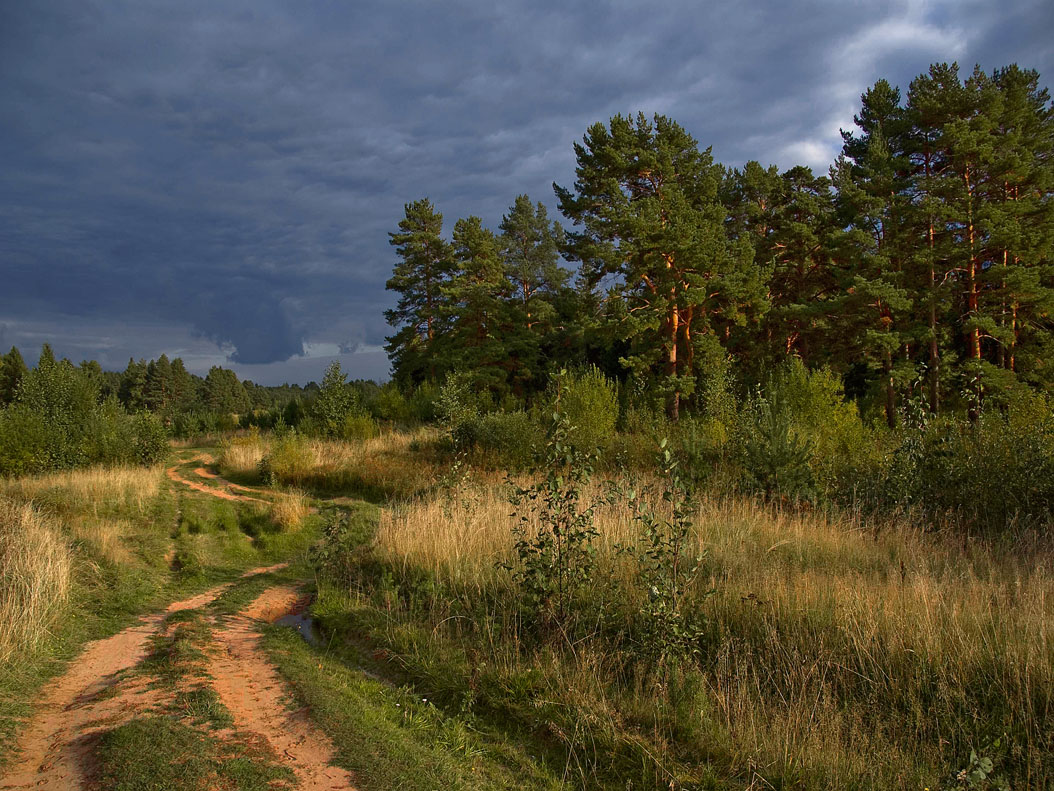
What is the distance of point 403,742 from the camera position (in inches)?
151

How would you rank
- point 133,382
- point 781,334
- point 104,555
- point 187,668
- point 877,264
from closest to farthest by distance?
point 187,668, point 104,555, point 877,264, point 781,334, point 133,382

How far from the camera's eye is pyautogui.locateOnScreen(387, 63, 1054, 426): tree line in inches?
856

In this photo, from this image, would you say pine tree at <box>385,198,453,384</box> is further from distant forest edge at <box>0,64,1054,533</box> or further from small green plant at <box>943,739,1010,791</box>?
small green plant at <box>943,739,1010,791</box>

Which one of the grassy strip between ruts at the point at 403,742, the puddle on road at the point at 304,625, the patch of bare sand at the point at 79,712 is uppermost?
→ the patch of bare sand at the point at 79,712

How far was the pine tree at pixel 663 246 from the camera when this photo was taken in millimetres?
23281

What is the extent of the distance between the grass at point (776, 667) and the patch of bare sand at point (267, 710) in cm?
96

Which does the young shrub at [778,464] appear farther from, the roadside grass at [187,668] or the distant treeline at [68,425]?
the distant treeline at [68,425]

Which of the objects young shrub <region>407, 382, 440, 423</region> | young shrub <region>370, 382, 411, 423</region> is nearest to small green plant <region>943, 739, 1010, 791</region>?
young shrub <region>407, 382, 440, 423</region>

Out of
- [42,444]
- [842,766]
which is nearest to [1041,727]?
[842,766]

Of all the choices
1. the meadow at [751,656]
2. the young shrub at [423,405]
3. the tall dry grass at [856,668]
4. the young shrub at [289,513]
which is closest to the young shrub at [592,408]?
the young shrub at [289,513]

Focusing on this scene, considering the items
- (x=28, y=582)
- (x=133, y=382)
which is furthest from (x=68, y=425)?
(x=133, y=382)

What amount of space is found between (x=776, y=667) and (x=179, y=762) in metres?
4.15

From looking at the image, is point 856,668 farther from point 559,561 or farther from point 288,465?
point 288,465

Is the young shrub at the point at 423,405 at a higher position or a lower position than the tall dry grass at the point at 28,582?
higher
